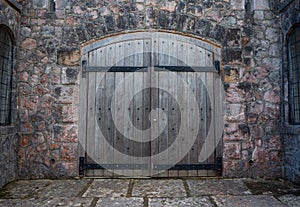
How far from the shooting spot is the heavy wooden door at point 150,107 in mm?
3402

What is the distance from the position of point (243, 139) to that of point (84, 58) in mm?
2653

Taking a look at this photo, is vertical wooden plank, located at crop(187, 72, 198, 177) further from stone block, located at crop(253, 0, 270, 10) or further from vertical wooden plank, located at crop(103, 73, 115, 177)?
stone block, located at crop(253, 0, 270, 10)

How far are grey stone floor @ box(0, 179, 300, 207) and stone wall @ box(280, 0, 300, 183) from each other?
228 millimetres

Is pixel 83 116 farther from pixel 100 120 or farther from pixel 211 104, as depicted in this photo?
pixel 211 104

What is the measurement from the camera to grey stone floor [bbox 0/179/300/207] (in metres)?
2.52

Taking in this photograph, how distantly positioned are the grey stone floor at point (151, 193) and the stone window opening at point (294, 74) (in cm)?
97

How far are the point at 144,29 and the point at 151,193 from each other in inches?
91.1

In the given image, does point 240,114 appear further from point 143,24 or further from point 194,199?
point 143,24

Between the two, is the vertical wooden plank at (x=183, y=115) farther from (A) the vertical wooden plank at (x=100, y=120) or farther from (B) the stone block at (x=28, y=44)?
(B) the stone block at (x=28, y=44)

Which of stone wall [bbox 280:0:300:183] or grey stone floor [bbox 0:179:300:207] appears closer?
grey stone floor [bbox 0:179:300:207]

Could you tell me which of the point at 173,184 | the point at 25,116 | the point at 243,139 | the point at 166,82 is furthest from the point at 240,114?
the point at 25,116

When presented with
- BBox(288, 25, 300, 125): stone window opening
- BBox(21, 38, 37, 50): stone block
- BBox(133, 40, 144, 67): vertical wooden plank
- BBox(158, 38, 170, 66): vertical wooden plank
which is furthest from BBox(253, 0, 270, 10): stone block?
BBox(21, 38, 37, 50): stone block

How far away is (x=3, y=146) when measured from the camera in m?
3.01

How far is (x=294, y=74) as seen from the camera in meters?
3.30
